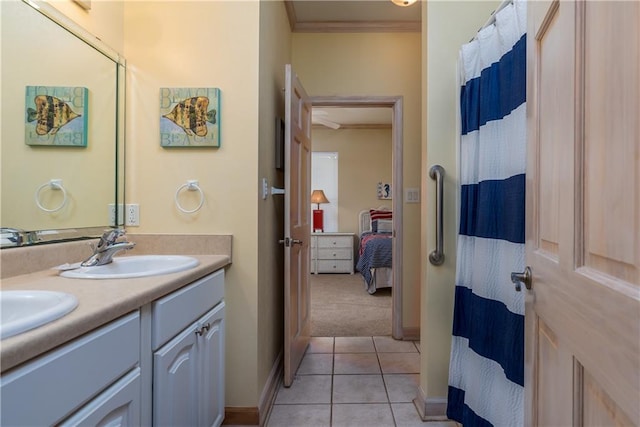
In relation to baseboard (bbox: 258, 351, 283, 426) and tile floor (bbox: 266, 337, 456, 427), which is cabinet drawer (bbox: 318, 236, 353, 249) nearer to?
tile floor (bbox: 266, 337, 456, 427)

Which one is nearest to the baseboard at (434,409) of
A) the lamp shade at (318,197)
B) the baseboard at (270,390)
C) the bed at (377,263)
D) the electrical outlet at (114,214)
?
the baseboard at (270,390)

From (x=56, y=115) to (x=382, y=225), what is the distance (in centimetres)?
479

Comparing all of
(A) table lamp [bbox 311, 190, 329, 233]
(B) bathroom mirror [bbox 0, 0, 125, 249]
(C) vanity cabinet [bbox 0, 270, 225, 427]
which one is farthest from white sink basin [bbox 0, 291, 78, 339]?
(A) table lamp [bbox 311, 190, 329, 233]

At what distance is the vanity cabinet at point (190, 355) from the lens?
1.11m

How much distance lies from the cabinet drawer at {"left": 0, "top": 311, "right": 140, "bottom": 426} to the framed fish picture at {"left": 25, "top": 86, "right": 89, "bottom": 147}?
2.94 ft

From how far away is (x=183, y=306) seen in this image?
4.11 feet

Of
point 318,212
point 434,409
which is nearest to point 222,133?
point 434,409

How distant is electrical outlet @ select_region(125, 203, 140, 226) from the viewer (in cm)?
177

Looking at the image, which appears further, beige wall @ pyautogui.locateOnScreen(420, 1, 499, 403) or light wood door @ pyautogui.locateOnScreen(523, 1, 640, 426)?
beige wall @ pyautogui.locateOnScreen(420, 1, 499, 403)

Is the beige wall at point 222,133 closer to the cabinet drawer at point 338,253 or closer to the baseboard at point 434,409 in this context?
the baseboard at point 434,409

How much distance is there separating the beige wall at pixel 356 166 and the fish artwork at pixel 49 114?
204 inches

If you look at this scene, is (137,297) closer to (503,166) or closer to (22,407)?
(22,407)

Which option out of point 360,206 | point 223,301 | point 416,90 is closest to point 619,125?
point 223,301

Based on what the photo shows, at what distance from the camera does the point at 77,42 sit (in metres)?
1.50
